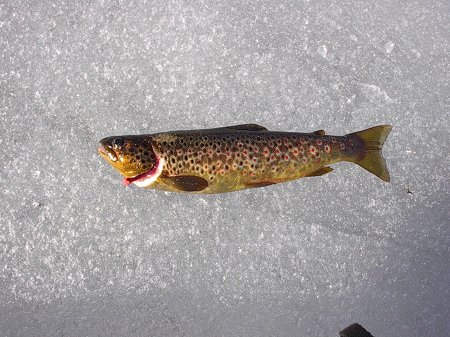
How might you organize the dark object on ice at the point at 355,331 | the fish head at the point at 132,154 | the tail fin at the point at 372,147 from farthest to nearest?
the dark object on ice at the point at 355,331, the tail fin at the point at 372,147, the fish head at the point at 132,154

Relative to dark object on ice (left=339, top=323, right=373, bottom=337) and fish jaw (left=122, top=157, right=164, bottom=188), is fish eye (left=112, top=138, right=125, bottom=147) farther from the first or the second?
dark object on ice (left=339, top=323, right=373, bottom=337)

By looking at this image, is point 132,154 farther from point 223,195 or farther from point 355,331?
point 355,331

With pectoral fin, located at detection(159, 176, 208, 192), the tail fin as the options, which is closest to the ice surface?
the tail fin

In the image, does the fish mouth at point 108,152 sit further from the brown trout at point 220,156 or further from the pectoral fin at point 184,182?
the pectoral fin at point 184,182

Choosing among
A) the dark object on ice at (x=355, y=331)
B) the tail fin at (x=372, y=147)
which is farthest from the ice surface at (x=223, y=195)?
the tail fin at (x=372, y=147)

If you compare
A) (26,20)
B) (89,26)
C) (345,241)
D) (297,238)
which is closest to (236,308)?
(297,238)

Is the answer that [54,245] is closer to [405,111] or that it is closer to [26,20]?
[26,20]
